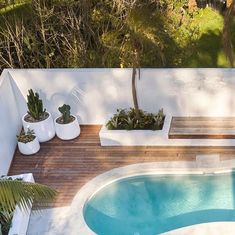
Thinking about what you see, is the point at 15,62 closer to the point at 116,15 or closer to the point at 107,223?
the point at 116,15

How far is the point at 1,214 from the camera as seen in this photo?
8.34m

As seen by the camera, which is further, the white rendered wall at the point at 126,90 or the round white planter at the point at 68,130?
the round white planter at the point at 68,130

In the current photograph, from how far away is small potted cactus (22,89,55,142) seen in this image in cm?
1073

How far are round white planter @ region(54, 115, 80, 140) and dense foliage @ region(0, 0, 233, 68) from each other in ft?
6.81

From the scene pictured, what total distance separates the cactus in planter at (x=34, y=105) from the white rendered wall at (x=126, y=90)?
0.56 metres

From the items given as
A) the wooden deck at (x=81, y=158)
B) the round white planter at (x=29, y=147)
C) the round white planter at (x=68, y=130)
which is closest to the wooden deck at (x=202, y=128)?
the wooden deck at (x=81, y=158)

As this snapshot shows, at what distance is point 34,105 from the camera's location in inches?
423

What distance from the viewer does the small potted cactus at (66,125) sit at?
10.8 metres

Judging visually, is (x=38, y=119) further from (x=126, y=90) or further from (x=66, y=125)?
(x=126, y=90)

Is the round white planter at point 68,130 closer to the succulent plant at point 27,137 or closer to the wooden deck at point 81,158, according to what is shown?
the wooden deck at point 81,158

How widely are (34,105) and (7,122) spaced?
0.68 metres

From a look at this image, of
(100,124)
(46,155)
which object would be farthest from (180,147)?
(46,155)

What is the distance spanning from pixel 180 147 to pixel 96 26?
15.7ft

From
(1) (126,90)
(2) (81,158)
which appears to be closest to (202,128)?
(1) (126,90)
